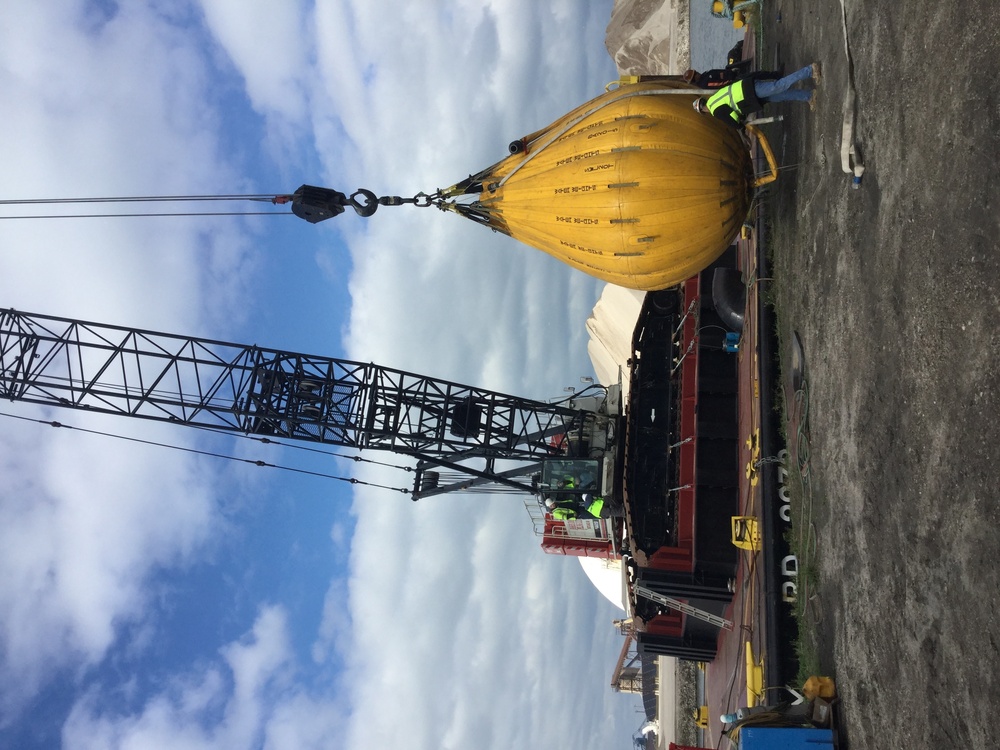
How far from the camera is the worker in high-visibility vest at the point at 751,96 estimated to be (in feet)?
23.1

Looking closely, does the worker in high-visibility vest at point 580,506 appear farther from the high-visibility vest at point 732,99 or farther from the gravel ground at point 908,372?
the high-visibility vest at point 732,99

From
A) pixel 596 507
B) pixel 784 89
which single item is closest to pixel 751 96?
pixel 784 89

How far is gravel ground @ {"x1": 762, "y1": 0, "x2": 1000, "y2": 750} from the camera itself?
13.3 ft

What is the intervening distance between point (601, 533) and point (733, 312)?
14.0 metres

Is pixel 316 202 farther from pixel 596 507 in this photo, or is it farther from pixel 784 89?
pixel 596 507

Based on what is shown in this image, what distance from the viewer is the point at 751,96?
7488 mm

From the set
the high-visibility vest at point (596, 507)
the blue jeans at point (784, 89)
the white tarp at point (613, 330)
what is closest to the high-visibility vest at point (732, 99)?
the blue jeans at point (784, 89)

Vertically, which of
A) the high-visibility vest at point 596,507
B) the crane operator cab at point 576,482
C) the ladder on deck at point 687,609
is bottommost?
the ladder on deck at point 687,609

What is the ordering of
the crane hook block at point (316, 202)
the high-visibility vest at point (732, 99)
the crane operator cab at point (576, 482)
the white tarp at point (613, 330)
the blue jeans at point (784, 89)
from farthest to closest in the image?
the white tarp at point (613, 330), the crane operator cab at point (576, 482), the crane hook block at point (316, 202), the high-visibility vest at point (732, 99), the blue jeans at point (784, 89)

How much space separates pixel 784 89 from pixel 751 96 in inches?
15.4

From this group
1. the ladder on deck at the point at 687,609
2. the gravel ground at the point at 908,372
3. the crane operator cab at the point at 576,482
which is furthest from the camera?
the crane operator cab at the point at 576,482

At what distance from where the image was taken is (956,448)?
14.1 ft

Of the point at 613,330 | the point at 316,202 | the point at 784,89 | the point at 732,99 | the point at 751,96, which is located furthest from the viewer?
the point at 613,330

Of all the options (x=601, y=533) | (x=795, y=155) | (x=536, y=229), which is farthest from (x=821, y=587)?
(x=601, y=533)
